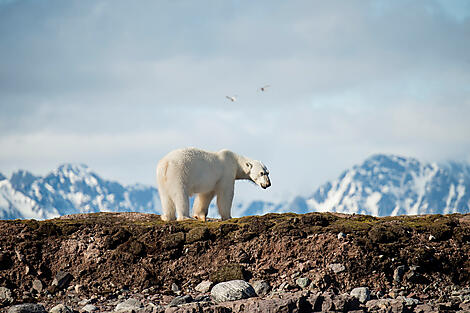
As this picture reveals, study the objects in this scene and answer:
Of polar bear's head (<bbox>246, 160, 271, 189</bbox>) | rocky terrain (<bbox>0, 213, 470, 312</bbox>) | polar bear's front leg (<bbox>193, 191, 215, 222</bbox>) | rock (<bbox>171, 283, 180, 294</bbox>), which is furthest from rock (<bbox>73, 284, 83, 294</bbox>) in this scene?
polar bear's head (<bbox>246, 160, 271, 189</bbox>)

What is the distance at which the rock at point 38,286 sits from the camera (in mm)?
23608

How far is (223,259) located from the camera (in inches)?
980

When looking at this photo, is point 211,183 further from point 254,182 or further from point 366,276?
point 366,276

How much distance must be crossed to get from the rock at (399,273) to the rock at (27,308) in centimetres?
1163

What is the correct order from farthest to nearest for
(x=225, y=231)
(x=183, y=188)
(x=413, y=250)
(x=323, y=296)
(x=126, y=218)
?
1. (x=126, y=218)
2. (x=183, y=188)
3. (x=225, y=231)
4. (x=413, y=250)
5. (x=323, y=296)

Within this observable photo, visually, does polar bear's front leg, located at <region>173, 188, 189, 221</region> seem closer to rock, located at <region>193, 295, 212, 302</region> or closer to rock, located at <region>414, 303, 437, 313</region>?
rock, located at <region>193, 295, 212, 302</region>

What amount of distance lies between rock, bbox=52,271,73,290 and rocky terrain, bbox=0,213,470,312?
1.4 inches

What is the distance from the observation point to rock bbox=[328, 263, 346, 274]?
23.6 m

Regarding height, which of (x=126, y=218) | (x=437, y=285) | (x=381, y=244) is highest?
(x=126, y=218)

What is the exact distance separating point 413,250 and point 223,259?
6.84 metres

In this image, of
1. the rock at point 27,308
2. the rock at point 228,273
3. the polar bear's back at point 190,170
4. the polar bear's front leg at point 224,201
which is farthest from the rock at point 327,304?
the polar bear's front leg at point 224,201

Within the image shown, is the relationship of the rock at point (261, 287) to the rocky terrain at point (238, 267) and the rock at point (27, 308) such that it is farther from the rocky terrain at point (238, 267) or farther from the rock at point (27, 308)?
the rock at point (27, 308)

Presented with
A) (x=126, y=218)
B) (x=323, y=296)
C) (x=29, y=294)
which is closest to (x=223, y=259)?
(x=323, y=296)

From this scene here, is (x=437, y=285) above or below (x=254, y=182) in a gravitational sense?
below
